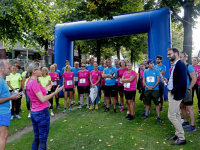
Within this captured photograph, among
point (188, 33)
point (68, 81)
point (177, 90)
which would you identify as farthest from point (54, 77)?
point (188, 33)

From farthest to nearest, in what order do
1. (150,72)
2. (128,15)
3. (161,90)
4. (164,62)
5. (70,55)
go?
1. (70,55)
2. (128,15)
3. (164,62)
4. (161,90)
5. (150,72)

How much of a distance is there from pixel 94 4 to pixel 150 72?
134 inches

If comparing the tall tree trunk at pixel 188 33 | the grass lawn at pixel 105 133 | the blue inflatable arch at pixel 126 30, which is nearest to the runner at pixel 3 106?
the grass lawn at pixel 105 133

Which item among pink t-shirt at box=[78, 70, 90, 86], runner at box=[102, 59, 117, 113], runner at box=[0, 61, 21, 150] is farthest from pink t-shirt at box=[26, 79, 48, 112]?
pink t-shirt at box=[78, 70, 90, 86]

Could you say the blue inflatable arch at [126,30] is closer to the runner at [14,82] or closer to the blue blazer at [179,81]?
the runner at [14,82]

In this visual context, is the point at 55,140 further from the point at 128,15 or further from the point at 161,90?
the point at 128,15

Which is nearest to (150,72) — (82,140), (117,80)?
(117,80)

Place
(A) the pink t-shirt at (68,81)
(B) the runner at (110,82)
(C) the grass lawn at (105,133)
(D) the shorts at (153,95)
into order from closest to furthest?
(C) the grass lawn at (105,133)
(D) the shorts at (153,95)
(B) the runner at (110,82)
(A) the pink t-shirt at (68,81)

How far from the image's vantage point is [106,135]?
450cm

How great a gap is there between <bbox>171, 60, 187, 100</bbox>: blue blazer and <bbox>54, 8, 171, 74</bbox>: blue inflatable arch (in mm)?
4167

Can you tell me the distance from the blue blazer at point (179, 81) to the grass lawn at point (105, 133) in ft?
3.79

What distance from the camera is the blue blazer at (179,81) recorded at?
366 cm

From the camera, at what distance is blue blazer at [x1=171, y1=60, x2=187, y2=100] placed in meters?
3.66

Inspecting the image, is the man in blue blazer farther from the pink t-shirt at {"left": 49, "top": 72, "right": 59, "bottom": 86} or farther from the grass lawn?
the pink t-shirt at {"left": 49, "top": 72, "right": 59, "bottom": 86}
